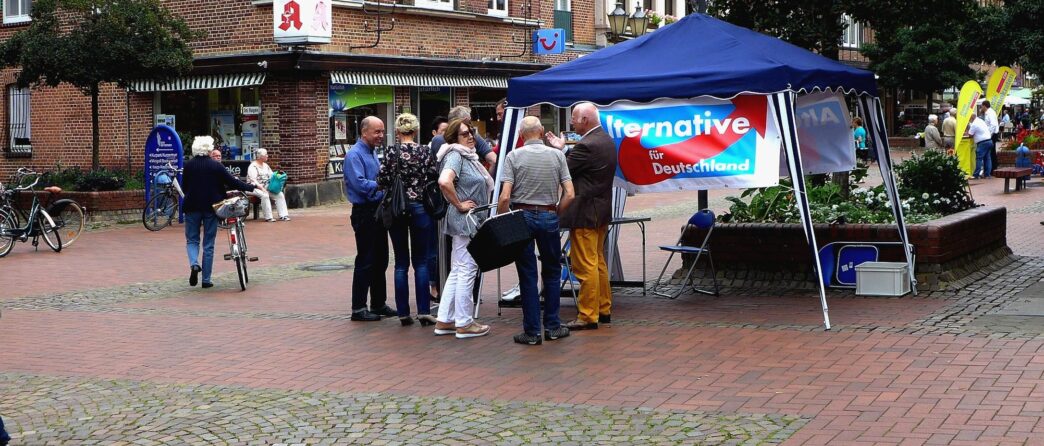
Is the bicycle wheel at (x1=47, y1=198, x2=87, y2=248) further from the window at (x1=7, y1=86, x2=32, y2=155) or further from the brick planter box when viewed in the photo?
the window at (x1=7, y1=86, x2=32, y2=155)

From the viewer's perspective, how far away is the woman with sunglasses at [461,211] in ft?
32.2

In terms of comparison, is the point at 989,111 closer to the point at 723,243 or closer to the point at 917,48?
the point at 723,243

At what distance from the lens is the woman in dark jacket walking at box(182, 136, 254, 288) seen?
1344cm

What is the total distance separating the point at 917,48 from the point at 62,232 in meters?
37.0

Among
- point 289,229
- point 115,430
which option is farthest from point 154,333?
point 289,229

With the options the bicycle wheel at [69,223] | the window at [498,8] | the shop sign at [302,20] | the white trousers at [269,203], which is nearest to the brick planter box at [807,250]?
the bicycle wheel at [69,223]

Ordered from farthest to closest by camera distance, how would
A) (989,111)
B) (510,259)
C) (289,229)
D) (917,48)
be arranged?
(917,48)
(989,111)
(289,229)
(510,259)

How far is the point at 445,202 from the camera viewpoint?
10461mm

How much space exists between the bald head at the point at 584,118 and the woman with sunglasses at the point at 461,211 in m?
0.79

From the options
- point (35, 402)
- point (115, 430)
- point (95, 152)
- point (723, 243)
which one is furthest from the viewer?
point (95, 152)

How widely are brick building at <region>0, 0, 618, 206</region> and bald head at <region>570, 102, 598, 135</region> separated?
53.7 feet

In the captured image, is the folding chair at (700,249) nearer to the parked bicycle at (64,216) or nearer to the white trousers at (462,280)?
the white trousers at (462,280)

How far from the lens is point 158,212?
21.3m

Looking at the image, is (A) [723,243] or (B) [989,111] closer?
(A) [723,243]
